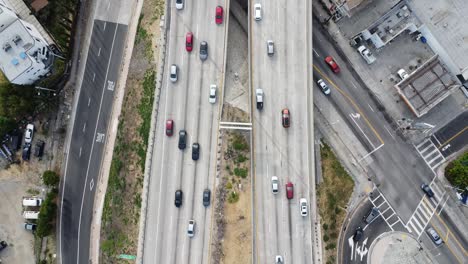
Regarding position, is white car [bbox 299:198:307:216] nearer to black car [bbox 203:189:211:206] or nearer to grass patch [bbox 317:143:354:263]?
grass patch [bbox 317:143:354:263]

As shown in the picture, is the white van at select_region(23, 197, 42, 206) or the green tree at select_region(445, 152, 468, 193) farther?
the white van at select_region(23, 197, 42, 206)

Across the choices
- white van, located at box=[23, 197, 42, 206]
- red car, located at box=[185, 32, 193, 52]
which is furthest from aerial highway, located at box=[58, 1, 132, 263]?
red car, located at box=[185, 32, 193, 52]

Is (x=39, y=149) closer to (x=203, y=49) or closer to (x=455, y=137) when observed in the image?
(x=203, y=49)

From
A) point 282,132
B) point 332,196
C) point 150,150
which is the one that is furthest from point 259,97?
point 332,196

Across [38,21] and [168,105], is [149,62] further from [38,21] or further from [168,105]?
[38,21]

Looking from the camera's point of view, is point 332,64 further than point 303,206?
Yes

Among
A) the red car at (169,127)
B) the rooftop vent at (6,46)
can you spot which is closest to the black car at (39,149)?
the rooftop vent at (6,46)

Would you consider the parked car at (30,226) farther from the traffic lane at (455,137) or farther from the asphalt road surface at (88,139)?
the traffic lane at (455,137)

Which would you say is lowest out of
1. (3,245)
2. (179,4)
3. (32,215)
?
(3,245)
